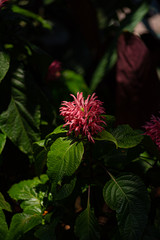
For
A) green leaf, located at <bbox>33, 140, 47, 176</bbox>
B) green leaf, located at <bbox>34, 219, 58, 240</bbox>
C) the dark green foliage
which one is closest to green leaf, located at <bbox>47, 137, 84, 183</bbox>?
the dark green foliage

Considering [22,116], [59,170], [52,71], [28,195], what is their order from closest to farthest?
[59,170]
[28,195]
[22,116]
[52,71]

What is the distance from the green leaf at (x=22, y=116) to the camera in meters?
1.16

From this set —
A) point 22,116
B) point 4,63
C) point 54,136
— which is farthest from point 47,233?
point 4,63

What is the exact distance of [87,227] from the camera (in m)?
0.87

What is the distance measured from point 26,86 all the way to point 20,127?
0.21 metres

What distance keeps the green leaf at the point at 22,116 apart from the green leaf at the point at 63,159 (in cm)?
34

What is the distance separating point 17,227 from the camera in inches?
36.8

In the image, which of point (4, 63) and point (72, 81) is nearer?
point (4, 63)

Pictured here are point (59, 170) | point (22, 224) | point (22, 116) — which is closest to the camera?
point (59, 170)

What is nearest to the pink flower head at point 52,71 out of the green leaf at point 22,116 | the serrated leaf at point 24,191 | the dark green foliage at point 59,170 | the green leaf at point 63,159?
the dark green foliage at point 59,170

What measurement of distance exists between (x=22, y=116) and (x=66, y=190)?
1.56 feet

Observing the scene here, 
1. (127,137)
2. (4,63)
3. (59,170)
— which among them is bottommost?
(127,137)

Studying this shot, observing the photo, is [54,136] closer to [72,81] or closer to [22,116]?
[22,116]

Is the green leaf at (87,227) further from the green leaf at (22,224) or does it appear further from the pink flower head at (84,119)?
the pink flower head at (84,119)
